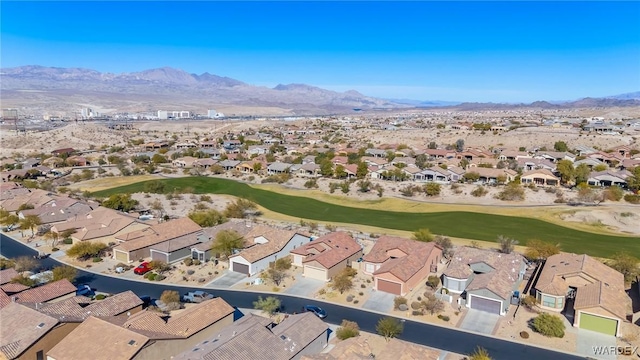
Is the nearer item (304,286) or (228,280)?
(304,286)

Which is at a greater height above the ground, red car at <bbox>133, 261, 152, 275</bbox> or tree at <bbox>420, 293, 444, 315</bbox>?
tree at <bbox>420, 293, 444, 315</bbox>

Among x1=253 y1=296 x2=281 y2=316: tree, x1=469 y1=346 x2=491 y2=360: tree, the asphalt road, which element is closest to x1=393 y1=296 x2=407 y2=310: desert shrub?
the asphalt road

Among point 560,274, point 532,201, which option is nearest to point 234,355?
point 560,274

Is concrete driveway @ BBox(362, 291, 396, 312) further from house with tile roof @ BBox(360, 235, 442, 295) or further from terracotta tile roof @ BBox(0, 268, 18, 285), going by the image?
terracotta tile roof @ BBox(0, 268, 18, 285)

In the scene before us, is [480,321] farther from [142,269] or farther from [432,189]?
[432,189]

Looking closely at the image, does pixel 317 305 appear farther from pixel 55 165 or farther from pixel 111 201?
pixel 55 165

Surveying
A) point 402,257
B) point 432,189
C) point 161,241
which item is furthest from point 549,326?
point 432,189
